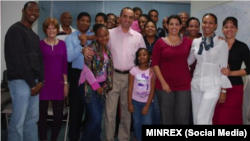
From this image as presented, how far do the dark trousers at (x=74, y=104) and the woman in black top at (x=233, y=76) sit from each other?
166 centimetres

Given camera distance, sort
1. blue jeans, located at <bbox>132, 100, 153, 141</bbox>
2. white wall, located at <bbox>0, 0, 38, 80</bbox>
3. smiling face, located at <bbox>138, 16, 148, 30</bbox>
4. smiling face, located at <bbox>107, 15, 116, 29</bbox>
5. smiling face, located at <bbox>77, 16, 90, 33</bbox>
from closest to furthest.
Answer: blue jeans, located at <bbox>132, 100, 153, 141</bbox> → smiling face, located at <bbox>77, 16, 90, 33</bbox> → smiling face, located at <bbox>138, 16, 148, 30</bbox> → smiling face, located at <bbox>107, 15, 116, 29</bbox> → white wall, located at <bbox>0, 0, 38, 80</bbox>

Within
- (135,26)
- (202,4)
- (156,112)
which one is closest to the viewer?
(156,112)

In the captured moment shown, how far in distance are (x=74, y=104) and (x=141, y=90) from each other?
33.9 inches

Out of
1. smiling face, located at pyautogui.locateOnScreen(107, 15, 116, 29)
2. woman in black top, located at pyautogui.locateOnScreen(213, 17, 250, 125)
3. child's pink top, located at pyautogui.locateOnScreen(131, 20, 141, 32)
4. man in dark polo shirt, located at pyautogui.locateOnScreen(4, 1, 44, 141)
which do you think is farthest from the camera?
smiling face, located at pyautogui.locateOnScreen(107, 15, 116, 29)

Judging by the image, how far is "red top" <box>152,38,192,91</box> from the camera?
254cm

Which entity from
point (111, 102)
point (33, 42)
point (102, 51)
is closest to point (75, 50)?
point (102, 51)

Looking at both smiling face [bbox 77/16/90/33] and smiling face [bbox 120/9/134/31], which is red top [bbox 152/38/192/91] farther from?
smiling face [bbox 77/16/90/33]

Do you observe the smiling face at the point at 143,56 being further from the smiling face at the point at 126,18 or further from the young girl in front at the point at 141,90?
the smiling face at the point at 126,18

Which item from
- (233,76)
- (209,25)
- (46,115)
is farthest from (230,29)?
(46,115)

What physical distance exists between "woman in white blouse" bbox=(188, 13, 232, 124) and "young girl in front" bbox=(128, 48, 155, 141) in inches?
22.0

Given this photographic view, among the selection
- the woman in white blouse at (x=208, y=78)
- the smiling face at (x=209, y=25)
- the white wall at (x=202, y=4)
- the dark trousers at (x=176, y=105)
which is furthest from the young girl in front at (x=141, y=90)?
the white wall at (x=202, y=4)

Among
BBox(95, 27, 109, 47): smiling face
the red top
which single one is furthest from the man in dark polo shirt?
the red top

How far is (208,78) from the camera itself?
2445mm

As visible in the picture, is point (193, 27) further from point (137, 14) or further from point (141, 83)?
point (137, 14)
